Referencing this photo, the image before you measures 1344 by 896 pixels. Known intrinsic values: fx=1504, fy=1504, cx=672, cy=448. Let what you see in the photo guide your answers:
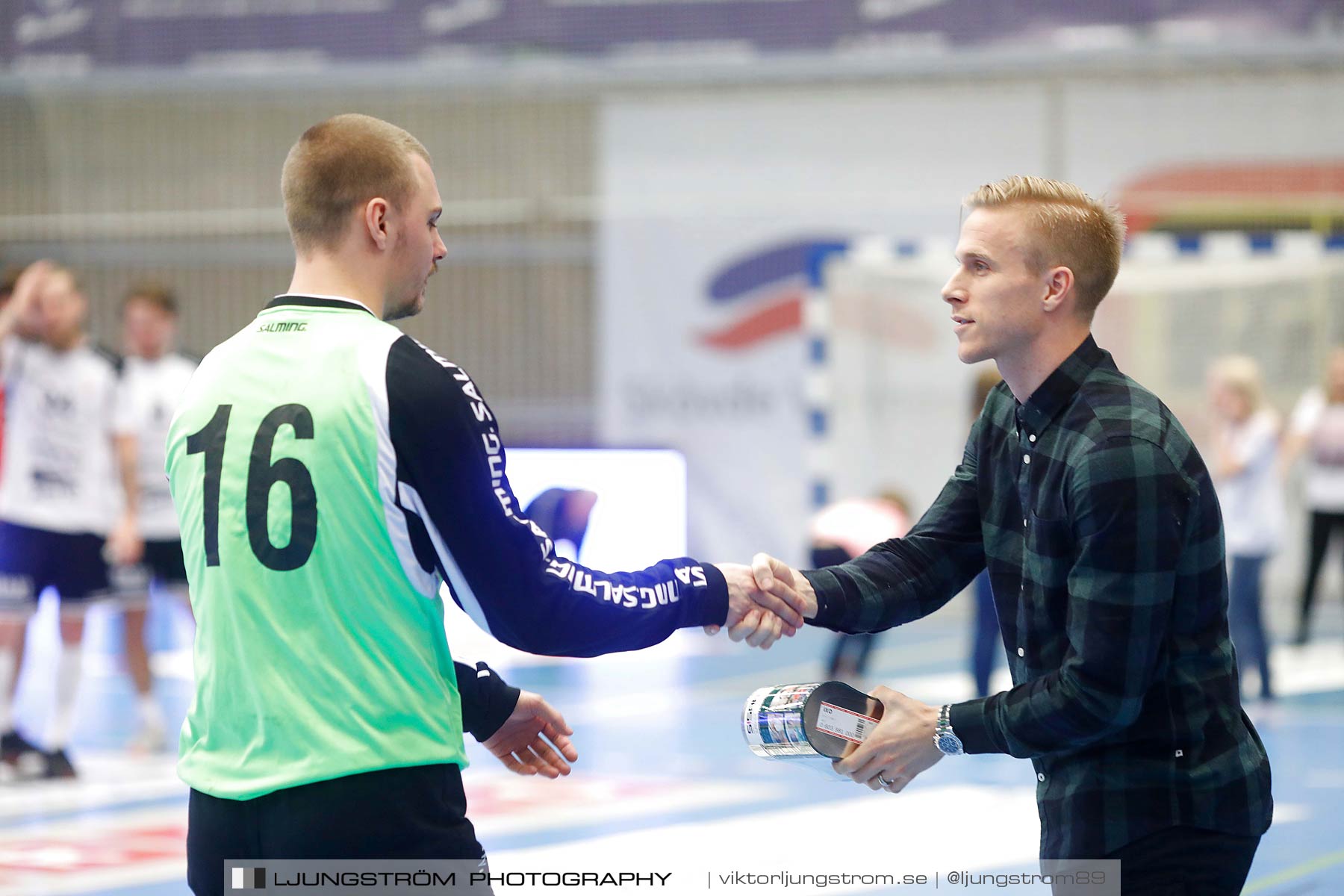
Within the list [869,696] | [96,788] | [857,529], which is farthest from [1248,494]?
[869,696]

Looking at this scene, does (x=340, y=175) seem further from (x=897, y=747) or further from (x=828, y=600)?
(x=897, y=747)

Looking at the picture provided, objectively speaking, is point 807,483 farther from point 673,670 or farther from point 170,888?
point 170,888

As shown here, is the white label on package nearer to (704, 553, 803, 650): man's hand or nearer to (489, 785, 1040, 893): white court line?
(704, 553, 803, 650): man's hand

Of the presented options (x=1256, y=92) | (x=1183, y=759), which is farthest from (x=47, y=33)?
(x=1183, y=759)

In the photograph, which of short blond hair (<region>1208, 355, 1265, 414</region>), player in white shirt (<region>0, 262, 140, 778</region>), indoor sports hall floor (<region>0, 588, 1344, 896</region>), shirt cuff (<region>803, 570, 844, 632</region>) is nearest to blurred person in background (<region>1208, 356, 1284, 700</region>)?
short blond hair (<region>1208, 355, 1265, 414</region>)

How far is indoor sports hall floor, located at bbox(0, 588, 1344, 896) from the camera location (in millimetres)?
5676

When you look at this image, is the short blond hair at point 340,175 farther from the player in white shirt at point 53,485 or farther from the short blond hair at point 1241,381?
the short blond hair at point 1241,381

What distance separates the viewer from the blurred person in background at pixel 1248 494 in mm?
9109

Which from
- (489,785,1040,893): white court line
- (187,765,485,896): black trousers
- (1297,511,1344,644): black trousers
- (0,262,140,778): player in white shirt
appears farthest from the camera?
(1297,511,1344,644): black trousers

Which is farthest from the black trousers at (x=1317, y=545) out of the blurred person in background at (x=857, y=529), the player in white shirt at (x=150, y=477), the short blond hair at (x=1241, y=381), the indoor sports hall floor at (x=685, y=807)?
the player in white shirt at (x=150, y=477)

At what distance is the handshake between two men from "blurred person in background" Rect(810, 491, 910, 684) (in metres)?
4.28

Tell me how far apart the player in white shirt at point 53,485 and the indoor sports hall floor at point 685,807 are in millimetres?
642

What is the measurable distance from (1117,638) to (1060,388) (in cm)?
49

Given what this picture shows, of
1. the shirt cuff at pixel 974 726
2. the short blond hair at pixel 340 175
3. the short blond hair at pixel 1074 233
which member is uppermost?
the short blond hair at pixel 340 175
